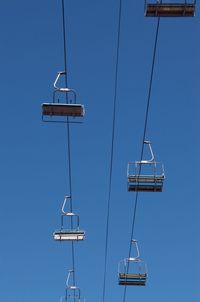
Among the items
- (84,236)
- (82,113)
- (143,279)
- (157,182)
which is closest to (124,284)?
(143,279)

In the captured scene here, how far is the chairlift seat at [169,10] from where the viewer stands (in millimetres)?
13109

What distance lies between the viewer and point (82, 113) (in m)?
14.5

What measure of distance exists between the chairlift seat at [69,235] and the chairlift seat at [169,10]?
28.7ft

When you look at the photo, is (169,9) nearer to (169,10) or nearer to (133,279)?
(169,10)

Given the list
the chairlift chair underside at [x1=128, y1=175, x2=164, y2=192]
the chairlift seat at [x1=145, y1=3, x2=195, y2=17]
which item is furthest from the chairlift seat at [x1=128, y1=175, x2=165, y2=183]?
the chairlift seat at [x1=145, y1=3, x2=195, y2=17]

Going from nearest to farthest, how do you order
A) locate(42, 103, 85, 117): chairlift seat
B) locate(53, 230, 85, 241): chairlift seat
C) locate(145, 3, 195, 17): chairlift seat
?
locate(145, 3, 195, 17): chairlift seat < locate(42, 103, 85, 117): chairlift seat < locate(53, 230, 85, 241): chairlift seat

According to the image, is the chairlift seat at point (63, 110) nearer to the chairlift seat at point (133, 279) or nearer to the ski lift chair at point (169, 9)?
the ski lift chair at point (169, 9)

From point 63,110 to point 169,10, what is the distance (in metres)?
3.14

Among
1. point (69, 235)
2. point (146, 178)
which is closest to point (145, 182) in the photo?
point (146, 178)

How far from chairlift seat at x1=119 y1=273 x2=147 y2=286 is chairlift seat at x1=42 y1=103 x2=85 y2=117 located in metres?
8.56

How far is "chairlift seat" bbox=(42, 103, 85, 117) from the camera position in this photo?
14500 millimetres

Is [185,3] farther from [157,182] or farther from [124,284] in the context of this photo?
[124,284]

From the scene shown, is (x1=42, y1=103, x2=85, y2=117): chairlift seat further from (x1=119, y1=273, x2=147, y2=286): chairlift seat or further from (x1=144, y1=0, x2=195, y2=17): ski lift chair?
(x1=119, y1=273, x2=147, y2=286): chairlift seat

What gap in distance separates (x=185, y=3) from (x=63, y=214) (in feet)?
26.9
